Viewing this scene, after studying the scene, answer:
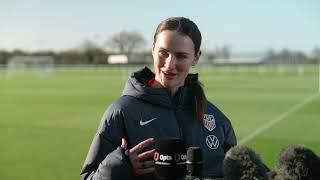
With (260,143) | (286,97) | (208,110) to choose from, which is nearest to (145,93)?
(208,110)

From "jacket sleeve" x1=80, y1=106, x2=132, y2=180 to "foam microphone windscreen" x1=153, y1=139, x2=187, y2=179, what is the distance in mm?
311

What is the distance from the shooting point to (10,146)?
35.2 ft

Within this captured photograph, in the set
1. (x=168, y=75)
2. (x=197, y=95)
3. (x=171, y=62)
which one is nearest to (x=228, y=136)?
(x=197, y=95)

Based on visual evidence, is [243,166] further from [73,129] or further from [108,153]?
[73,129]

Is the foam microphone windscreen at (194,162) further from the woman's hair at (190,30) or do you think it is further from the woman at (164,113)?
the woman's hair at (190,30)

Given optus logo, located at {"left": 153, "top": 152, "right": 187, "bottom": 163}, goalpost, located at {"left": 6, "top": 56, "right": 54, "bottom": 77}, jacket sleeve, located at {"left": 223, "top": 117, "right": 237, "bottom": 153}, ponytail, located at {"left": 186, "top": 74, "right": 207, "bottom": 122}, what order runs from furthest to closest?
goalpost, located at {"left": 6, "top": 56, "right": 54, "bottom": 77} → jacket sleeve, located at {"left": 223, "top": 117, "right": 237, "bottom": 153} → ponytail, located at {"left": 186, "top": 74, "right": 207, "bottom": 122} → optus logo, located at {"left": 153, "top": 152, "right": 187, "bottom": 163}

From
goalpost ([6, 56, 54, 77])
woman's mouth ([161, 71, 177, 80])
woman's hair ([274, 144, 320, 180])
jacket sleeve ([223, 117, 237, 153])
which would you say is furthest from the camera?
goalpost ([6, 56, 54, 77])

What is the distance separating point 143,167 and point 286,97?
22.1m

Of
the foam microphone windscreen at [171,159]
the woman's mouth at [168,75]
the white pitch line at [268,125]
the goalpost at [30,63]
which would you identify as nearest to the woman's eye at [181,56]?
the woman's mouth at [168,75]

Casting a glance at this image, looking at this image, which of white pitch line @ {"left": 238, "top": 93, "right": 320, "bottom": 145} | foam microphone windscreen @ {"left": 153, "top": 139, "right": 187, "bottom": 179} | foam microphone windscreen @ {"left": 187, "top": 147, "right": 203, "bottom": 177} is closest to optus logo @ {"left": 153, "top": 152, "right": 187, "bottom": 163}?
foam microphone windscreen @ {"left": 153, "top": 139, "right": 187, "bottom": 179}

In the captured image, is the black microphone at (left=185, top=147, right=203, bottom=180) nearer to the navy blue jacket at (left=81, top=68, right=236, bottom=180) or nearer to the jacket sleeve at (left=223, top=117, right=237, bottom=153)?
the navy blue jacket at (left=81, top=68, right=236, bottom=180)

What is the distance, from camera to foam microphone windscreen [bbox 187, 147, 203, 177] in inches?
68.7

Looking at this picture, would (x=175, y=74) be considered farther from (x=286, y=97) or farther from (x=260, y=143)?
(x=286, y=97)

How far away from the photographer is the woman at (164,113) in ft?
8.00
